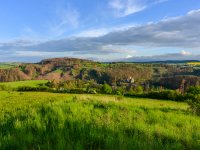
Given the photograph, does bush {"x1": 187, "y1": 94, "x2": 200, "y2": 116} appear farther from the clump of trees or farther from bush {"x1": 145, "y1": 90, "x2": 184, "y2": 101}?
bush {"x1": 145, "y1": 90, "x2": 184, "y2": 101}

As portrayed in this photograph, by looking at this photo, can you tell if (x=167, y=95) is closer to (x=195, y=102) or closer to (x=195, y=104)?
(x=195, y=102)

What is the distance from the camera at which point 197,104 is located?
16672mm

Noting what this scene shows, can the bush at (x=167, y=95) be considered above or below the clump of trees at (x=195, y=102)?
below

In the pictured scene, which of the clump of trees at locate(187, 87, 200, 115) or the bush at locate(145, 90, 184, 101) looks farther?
the bush at locate(145, 90, 184, 101)

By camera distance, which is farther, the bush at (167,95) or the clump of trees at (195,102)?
the bush at (167,95)

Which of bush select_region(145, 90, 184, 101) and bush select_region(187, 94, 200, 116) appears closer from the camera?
bush select_region(187, 94, 200, 116)

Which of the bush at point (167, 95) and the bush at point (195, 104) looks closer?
the bush at point (195, 104)

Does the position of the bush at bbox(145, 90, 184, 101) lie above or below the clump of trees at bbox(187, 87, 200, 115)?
below

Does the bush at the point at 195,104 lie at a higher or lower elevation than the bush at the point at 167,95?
higher

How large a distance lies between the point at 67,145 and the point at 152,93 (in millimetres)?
87016

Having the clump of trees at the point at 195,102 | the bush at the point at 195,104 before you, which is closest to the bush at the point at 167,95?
the clump of trees at the point at 195,102

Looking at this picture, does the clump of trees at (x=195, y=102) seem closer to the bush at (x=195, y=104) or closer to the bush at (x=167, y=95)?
the bush at (x=195, y=104)

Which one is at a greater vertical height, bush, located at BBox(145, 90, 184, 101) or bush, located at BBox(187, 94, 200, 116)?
bush, located at BBox(187, 94, 200, 116)

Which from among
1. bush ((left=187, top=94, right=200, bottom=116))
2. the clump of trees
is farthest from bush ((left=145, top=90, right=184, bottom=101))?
bush ((left=187, top=94, right=200, bottom=116))
